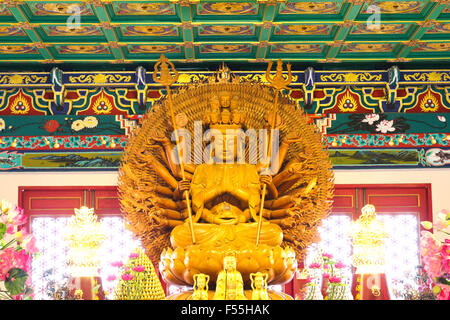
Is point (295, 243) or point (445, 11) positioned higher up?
point (445, 11)

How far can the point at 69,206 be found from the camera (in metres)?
6.25

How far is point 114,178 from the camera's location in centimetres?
624

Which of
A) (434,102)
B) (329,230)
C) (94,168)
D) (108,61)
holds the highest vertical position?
(108,61)

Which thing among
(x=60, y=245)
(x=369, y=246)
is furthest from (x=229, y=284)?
(x=60, y=245)

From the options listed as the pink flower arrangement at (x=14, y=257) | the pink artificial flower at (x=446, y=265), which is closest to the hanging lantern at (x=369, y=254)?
the pink artificial flower at (x=446, y=265)

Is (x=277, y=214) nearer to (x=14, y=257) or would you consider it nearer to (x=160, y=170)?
(x=160, y=170)

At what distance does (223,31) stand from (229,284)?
3.12m

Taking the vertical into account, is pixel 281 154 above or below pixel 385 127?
below

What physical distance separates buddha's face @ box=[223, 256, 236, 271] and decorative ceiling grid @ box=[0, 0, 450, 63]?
254 centimetres

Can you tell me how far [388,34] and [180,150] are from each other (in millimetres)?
2555

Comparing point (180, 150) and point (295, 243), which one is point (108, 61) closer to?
point (180, 150)

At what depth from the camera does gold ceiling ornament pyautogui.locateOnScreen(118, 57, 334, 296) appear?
13.4ft
